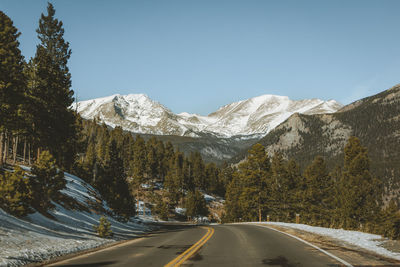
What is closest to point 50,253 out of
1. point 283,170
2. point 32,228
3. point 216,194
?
point 32,228

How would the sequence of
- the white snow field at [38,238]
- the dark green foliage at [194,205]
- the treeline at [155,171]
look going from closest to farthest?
the white snow field at [38,238] < the treeline at [155,171] < the dark green foliage at [194,205]

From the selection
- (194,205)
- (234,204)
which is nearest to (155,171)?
(194,205)

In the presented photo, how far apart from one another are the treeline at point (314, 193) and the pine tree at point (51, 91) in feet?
90.3

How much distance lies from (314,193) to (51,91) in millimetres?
45235

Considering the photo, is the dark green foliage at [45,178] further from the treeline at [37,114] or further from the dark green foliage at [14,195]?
the dark green foliage at [14,195]

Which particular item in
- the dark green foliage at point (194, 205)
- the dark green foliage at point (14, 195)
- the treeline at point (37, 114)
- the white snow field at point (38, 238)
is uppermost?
the treeline at point (37, 114)

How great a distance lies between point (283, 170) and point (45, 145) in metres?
40.8

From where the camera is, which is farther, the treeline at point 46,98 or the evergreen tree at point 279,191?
the evergreen tree at point 279,191

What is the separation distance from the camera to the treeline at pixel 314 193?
135 feet

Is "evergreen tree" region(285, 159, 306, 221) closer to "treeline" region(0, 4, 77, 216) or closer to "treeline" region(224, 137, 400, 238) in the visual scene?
"treeline" region(224, 137, 400, 238)

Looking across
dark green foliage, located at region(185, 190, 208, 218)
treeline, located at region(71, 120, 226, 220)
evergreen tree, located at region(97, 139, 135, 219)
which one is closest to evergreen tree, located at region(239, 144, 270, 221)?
evergreen tree, located at region(97, 139, 135, 219)

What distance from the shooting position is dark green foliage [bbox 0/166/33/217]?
13891 mm

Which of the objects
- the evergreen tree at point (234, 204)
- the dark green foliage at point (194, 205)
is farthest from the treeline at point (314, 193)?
the dark green foliage at point (194, 205)

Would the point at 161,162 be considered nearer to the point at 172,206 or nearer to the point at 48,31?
the point at 172,206
